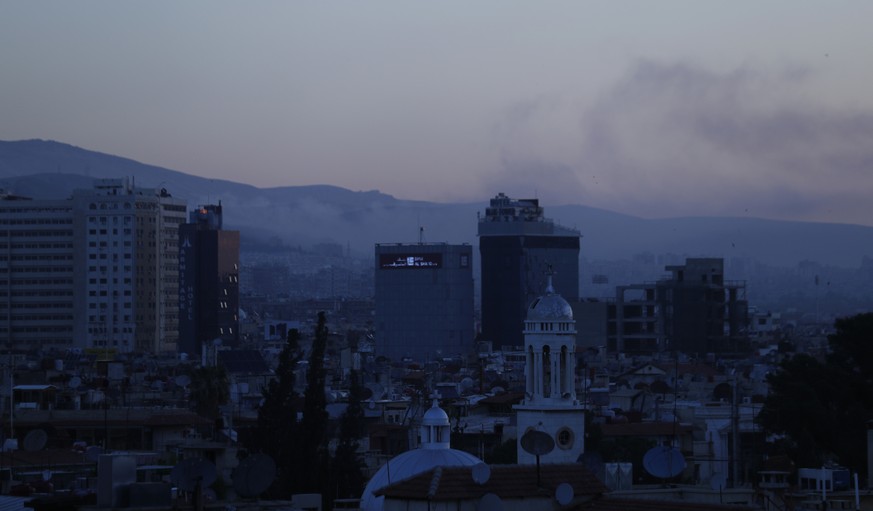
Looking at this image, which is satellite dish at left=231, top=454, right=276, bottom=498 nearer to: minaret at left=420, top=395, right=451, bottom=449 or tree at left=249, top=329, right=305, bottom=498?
minaret at left=420, top=395, right=451, bottom=449

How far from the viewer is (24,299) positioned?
6560 inches

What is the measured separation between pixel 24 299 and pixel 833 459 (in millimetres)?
137231

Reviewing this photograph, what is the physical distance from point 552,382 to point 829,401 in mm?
7033

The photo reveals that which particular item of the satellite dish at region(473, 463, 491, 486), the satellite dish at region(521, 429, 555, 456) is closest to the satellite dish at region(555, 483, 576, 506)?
the satellite dish at region(473, 463, 491, 486)

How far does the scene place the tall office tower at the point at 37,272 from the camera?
164250 millimetres

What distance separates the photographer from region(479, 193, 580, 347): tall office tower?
564ft

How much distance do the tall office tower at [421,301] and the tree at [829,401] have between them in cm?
12936

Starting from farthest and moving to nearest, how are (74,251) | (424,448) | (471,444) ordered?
(74,251) < (471,444) < (424,448)

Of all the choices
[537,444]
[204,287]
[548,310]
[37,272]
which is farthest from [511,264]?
[537,444]

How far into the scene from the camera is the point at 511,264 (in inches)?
6806

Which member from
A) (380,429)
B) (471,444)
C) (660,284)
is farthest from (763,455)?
(660,284)

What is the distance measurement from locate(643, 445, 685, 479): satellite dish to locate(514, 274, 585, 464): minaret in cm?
734

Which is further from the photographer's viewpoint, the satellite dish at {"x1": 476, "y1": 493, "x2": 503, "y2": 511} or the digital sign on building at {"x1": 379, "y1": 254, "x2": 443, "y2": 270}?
the digital sign on building at {"x1": 379, "y1": 254, "x2": 443, "y2": 270}

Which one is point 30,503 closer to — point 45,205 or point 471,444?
point 471,444
